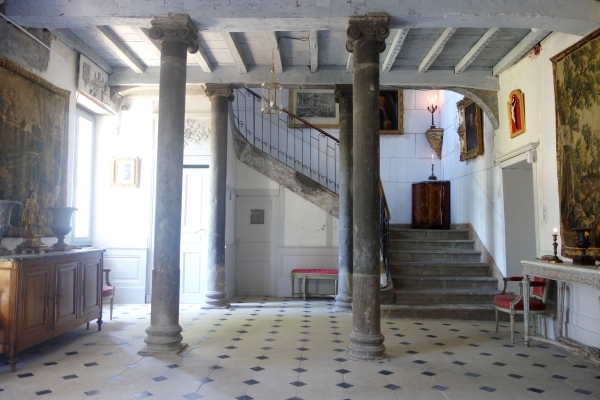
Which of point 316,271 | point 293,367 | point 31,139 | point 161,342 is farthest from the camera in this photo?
point 316,271

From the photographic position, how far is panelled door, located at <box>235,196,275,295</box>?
31.6 feet

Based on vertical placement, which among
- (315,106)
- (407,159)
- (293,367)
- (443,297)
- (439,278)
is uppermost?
(315,106)

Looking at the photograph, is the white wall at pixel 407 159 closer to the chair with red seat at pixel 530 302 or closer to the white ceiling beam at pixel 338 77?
the white ceiling beam at pixel 338 77

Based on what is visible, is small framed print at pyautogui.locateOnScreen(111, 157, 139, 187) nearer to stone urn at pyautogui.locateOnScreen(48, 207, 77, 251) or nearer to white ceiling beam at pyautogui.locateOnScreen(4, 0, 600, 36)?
stone urn at pyautogui.locateOnScreen(48, 207, 77, 251)

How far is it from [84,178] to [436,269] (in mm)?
6397

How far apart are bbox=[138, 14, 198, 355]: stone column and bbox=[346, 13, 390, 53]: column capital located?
5.91ft

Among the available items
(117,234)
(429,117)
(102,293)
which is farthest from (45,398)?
(429,117)

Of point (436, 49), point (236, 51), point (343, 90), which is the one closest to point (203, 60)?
point (236, 51)

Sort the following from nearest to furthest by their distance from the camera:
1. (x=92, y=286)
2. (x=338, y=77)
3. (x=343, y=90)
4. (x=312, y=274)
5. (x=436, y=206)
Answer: (x=92, y=286) < (x=338, y=77) < (x=343, y=90) < (x=312, y=274) < (x=436, y=206)

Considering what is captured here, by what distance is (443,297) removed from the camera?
297 inches

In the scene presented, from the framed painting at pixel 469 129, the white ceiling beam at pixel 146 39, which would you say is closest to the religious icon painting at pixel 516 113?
the framed painting at pixel 469 129

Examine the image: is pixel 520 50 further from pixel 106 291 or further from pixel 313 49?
pixel 106 291

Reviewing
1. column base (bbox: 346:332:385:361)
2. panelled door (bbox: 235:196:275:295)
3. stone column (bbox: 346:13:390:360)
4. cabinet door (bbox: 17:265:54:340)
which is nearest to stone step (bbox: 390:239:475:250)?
panelled door (bbox: 235:196:275:295)

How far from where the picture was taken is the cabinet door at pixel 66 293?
205 inches
